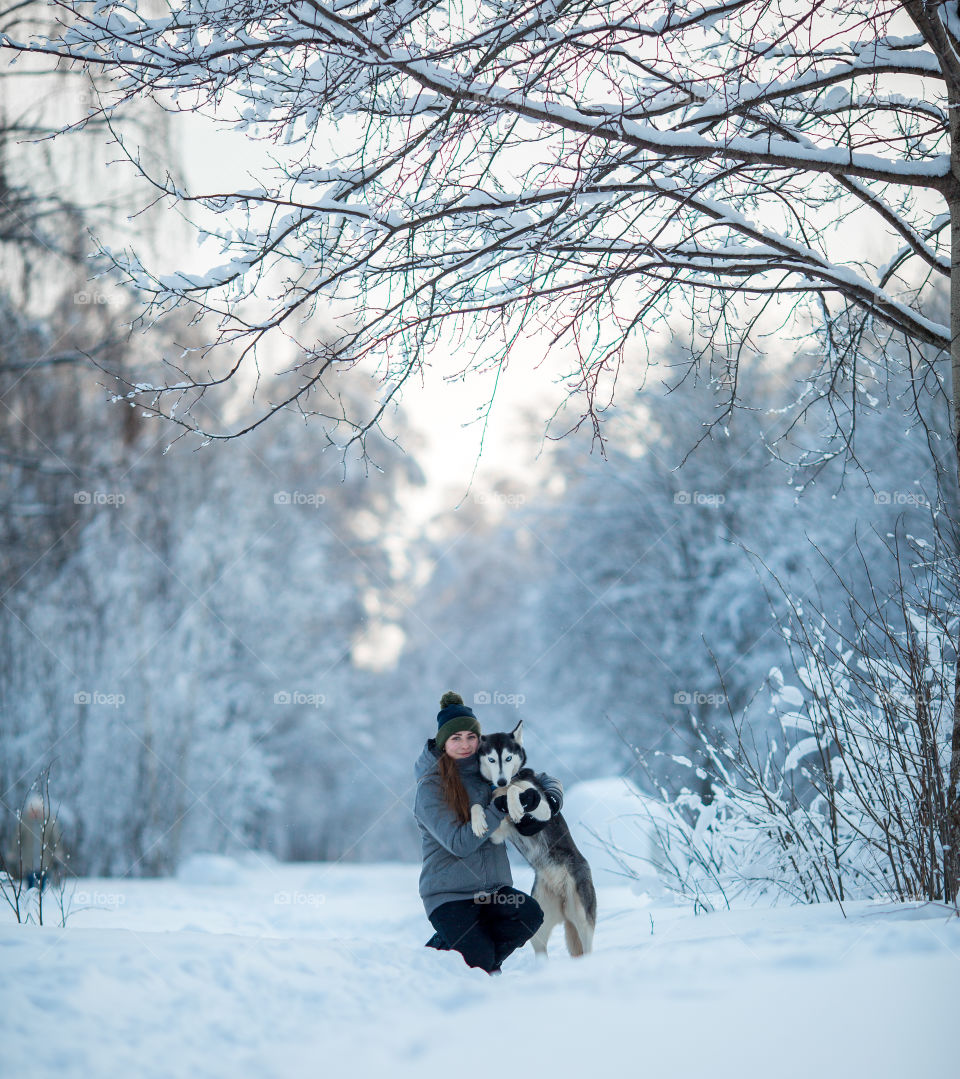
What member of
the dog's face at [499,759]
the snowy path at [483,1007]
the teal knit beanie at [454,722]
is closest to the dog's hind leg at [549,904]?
the dog's face at [499,759]

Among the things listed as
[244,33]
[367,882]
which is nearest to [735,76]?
[244,33]

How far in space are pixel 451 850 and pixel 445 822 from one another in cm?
11

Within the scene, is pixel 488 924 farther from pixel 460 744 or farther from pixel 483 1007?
pixel 483 1007

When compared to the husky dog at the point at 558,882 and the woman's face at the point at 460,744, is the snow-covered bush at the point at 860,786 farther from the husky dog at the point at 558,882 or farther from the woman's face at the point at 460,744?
the woman's face at the point at 460,744

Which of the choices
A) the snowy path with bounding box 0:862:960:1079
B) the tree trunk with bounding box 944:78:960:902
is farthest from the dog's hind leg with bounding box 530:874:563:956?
the tree trunk with bounding box 944:78:960:902

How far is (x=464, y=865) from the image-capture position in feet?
12.9

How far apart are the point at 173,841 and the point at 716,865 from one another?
464 inches

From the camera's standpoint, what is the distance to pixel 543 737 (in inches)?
800

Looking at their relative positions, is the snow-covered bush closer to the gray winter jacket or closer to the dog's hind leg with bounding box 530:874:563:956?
the dog's hind leg with bounding box 530:874:563:956

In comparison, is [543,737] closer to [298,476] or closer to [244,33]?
[298,476]

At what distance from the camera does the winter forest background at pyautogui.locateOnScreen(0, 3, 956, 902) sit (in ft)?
31.0

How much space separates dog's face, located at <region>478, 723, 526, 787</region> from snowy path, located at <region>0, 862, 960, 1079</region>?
83 centimetres

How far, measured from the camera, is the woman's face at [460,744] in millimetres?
4070

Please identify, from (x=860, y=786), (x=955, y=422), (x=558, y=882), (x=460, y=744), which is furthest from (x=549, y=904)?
(x=955, y=422)
